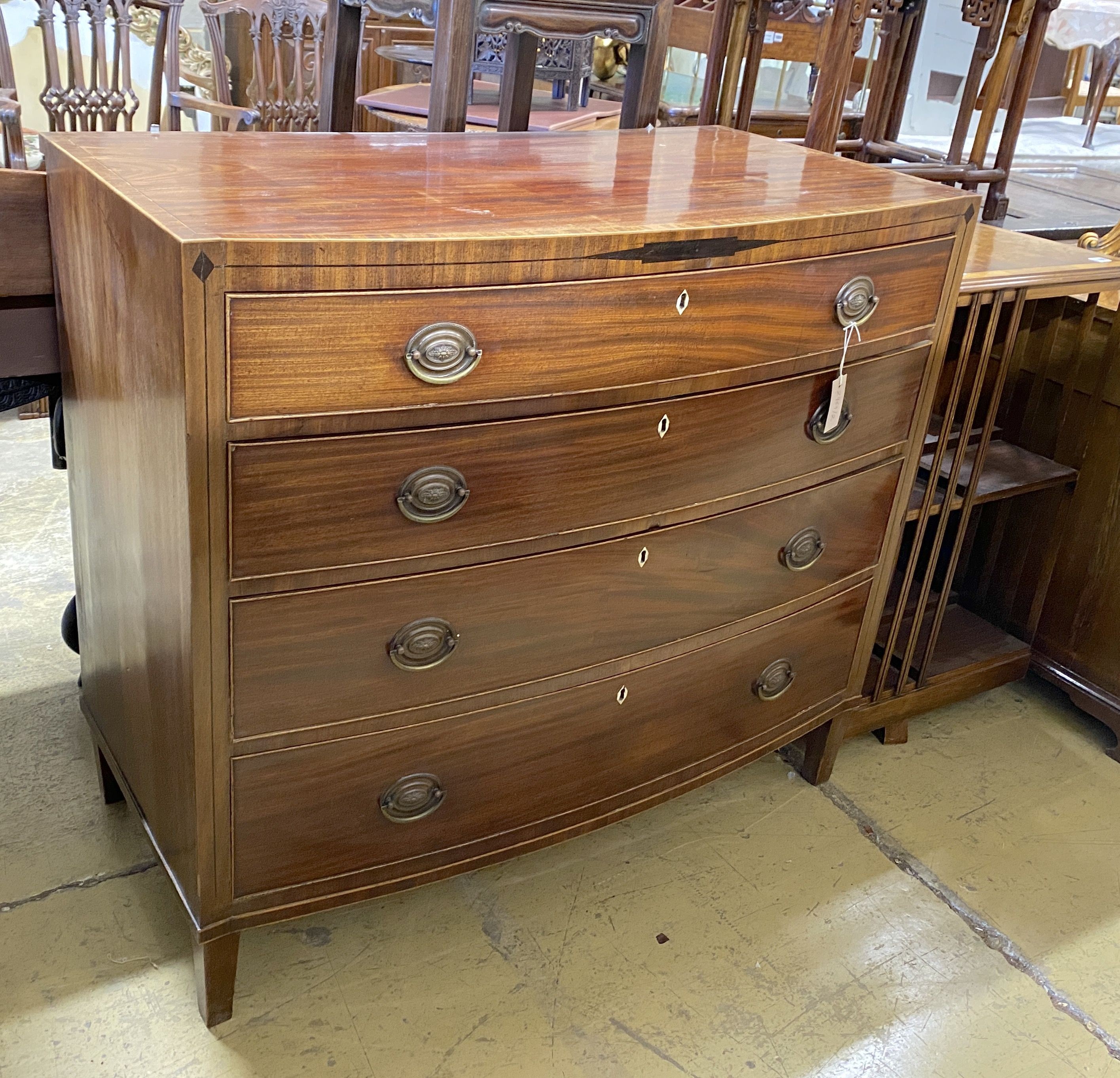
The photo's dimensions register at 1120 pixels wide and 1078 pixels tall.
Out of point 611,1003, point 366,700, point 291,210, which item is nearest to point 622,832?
point 611,1003

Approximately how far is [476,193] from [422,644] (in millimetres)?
558

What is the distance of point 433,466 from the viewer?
1.30 meters

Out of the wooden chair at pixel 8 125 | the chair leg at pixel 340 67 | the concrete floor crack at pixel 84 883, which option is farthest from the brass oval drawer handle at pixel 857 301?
the wooden chair at pixel 8 125

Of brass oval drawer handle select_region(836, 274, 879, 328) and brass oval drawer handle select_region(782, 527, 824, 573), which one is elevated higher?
brass oval drawer handle select_region(836, 274, 879, 328)

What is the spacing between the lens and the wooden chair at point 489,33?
6.12 feet

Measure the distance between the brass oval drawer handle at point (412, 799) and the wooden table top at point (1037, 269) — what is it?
3.79ft

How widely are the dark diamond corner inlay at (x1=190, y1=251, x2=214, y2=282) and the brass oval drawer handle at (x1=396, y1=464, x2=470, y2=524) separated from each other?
318 millimetres

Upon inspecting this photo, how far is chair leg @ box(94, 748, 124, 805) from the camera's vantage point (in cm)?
188

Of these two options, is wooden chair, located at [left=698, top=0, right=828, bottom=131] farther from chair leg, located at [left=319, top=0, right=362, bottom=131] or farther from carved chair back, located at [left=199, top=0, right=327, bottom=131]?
chair leg, located at [left=319, top=0, right=362, bottom=131]

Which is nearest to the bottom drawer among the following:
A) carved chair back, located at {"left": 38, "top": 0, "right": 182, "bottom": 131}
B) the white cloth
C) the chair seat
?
the chair seat

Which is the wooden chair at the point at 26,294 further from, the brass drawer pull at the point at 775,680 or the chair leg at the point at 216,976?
the brass drawer pull at the point at 775,680

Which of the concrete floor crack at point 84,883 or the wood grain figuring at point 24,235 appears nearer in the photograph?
the wood grain figuring at point 24,235

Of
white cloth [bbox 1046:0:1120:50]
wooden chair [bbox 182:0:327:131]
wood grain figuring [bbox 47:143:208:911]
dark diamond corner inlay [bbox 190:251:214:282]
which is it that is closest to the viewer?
dark diamond corner inlay [bbox 190:251:214:282]

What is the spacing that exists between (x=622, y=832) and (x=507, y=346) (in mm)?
1046
